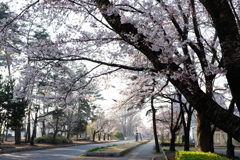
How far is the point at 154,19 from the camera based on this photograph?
5363 mm

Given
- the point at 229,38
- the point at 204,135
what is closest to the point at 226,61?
the point at 229,38

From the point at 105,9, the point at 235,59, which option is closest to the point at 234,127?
A: the point at 235,59

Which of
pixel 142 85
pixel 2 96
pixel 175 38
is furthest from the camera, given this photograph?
pixel 2 96

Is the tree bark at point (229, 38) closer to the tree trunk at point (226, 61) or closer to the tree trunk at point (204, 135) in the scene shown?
the tree trunk at point (226, 61)

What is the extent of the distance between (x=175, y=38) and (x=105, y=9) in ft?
11.8

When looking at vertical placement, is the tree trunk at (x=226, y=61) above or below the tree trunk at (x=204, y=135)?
above

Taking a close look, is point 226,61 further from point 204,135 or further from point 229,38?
point 204,135

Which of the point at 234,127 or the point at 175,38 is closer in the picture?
the point at 234,127

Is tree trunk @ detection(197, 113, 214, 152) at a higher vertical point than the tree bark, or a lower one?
lower

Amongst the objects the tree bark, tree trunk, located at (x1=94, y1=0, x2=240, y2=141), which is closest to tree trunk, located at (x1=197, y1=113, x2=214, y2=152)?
tree trunk, located at (x1=94, y1=0, x2=240, y2=141)

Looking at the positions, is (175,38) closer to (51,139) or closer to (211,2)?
(211,2)

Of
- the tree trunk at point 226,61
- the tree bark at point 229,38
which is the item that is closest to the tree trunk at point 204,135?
the tree trunk at point 226,61

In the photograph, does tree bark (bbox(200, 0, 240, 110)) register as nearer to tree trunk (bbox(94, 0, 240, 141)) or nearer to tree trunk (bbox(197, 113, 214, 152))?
tree trunk (bbox(94, 0, 240, 141))

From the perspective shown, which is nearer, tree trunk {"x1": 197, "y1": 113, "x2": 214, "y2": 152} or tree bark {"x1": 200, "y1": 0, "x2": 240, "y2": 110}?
tree bark {"x1": 200, "y1": 0, "x2": 240, "y2": 110}
